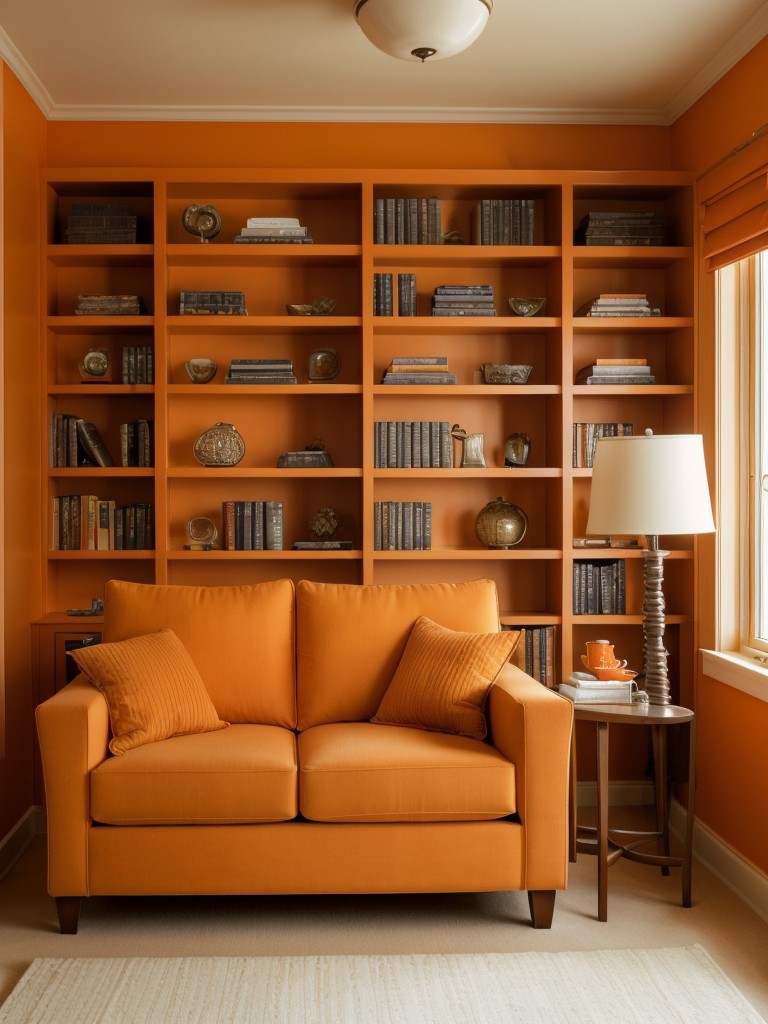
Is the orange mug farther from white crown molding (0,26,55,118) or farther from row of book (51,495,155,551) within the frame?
white crown molding (0,26,55,118)

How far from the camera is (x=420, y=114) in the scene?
3.99 m

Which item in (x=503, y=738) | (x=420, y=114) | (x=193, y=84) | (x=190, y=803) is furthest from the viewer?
Answer: (x=420, y=114)

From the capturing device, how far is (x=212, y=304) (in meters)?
3.88

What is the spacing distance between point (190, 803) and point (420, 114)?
2.91m

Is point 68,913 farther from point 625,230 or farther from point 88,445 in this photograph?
point 625,230

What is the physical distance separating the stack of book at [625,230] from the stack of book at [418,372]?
793 mm

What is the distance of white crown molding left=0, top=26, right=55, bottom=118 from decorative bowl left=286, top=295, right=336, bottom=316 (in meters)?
1.28

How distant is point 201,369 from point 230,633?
123 cm

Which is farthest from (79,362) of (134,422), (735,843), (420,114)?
(735,843)

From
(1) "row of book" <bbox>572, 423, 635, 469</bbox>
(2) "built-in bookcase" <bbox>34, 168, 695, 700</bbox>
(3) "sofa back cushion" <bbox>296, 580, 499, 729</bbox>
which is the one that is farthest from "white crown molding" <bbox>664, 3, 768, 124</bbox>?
(3) "sofa back cushion" <bbox>296, 580, 499, 729</bbox>

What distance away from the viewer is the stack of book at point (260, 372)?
12.7ft

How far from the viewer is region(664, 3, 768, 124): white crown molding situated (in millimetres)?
3162

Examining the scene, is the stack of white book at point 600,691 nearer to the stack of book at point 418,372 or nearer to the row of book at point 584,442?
the row of book at point 584,442

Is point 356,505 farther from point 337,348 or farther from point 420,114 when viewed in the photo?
point 420,114
